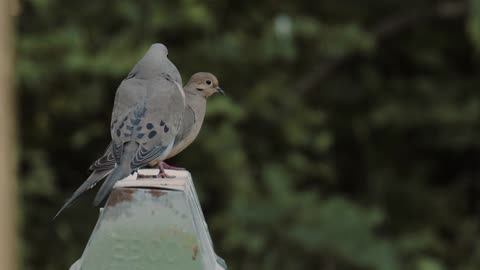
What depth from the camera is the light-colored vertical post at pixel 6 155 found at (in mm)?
953

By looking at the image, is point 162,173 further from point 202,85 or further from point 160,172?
point 202,85

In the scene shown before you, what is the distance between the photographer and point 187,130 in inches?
77.7

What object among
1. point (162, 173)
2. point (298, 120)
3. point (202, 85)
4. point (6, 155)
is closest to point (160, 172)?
point (162, 173)

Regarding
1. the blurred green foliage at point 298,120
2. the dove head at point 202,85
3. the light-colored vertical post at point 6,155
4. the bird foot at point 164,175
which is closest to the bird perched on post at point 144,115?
the bird foot at point 164,175

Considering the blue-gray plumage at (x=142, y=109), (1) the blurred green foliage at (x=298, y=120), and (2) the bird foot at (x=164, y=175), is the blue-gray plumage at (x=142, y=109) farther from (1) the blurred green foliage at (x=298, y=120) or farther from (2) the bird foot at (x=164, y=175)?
(1) the blurred green foliage at (x=298, y=120)

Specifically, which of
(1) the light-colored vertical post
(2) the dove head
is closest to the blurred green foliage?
(2) the dove head

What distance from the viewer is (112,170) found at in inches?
67.7

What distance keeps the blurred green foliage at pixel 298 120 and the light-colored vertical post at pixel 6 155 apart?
171 inches

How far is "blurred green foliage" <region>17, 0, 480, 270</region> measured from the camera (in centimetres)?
580

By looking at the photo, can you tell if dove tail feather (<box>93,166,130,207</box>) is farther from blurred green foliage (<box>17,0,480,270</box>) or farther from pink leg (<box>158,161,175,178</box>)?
blurred green foliage (<box>17,0,480,270</box>)

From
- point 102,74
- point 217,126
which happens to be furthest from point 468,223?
point 102,74

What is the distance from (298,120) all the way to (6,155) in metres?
5.52

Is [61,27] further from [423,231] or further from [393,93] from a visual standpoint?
[423,231]

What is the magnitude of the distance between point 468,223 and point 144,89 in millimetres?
5781
